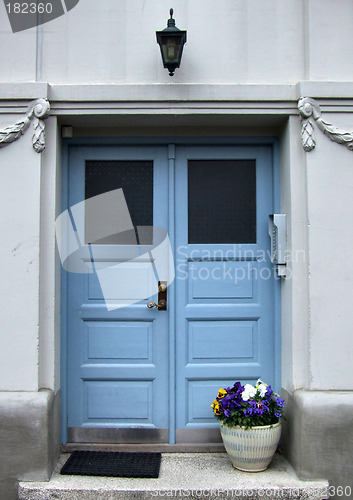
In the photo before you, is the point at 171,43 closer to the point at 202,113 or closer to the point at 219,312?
the point at 202,113

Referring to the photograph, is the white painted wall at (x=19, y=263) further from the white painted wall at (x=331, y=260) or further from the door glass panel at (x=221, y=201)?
the white painted wall at (x=331, y=260)

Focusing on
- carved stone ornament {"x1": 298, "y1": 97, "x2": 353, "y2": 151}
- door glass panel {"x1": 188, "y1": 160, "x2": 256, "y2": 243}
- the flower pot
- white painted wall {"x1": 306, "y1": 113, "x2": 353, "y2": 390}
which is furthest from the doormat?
carved stone ornament {"x1": 298, "y1": 97, "x2": 353, "y2": 151}

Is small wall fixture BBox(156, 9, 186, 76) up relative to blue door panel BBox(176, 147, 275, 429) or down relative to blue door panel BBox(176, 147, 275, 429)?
up

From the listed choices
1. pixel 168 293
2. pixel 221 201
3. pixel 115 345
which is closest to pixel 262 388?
pixel 168 293

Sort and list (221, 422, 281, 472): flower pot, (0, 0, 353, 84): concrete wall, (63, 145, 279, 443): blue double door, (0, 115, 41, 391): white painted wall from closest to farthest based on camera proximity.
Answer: (221, 422, 281, 472): flower pot → (0, 115, 41, 391): white painted wall → (0, 0, 353, 84): concrete wall → (63, 145, 279, 443): blue double door

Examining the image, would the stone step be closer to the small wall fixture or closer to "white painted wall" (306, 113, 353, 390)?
Answer: "white painted wall" (306, 113, 353, 390)

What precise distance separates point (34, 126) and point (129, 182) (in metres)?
0.88

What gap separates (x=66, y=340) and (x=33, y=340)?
16.8 inches

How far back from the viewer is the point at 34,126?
3846 mm

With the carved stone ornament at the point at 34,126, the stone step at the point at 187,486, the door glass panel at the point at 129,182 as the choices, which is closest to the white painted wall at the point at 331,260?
the stone step at the point at 187,486

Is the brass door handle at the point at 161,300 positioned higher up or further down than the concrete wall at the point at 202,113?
further down

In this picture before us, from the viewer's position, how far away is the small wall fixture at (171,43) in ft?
12.0

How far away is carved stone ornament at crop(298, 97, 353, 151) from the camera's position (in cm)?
382

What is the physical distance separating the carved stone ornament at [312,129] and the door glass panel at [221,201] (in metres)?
0.58
